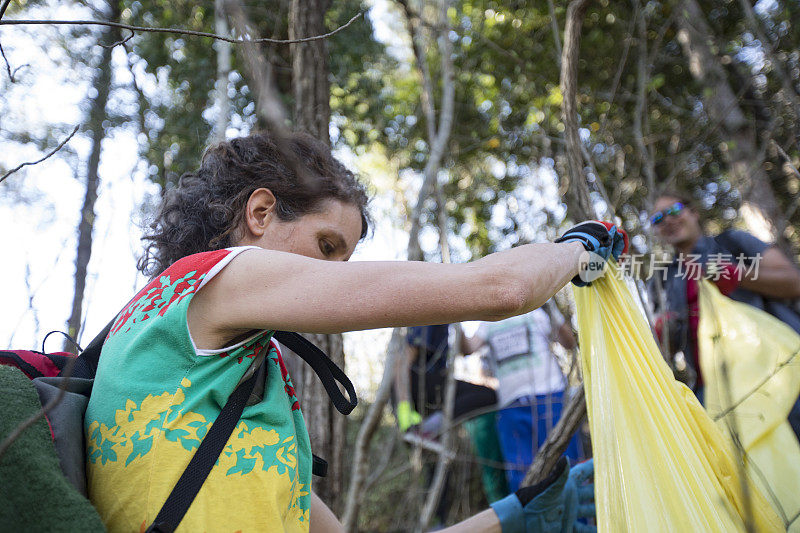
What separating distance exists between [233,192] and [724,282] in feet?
7.08

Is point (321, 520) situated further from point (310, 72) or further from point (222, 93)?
point (222, 93)

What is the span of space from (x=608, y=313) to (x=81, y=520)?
1.17 m

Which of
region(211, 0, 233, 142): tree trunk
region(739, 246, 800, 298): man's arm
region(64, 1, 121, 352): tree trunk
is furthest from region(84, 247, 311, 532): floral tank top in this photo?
region(64, 1, 121, 352): tree trunk

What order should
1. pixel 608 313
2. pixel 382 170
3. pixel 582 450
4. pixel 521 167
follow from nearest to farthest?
1. pixel 608 313
2. pixel 582 450
3. pixel 521 167
4. pixel 382 170

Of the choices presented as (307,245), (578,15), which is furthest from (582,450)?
(307,245)

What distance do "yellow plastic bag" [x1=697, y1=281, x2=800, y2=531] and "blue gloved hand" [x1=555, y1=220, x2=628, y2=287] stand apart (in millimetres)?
243

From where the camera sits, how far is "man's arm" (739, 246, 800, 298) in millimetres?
2520

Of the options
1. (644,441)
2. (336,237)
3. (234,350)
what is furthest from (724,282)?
(234,350)

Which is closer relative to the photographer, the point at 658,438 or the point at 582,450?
the point at 658,438

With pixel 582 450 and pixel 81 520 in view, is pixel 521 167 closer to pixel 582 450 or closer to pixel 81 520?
pixel 582 450

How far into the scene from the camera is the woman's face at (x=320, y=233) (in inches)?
48.2

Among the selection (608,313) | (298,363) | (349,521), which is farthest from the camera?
(298,363)

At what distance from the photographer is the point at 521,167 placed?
17.7ft

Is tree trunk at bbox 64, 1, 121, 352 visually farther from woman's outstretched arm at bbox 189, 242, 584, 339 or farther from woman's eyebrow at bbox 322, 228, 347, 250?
woman's outstretched arm at bbox 189, 242, 584, 339
